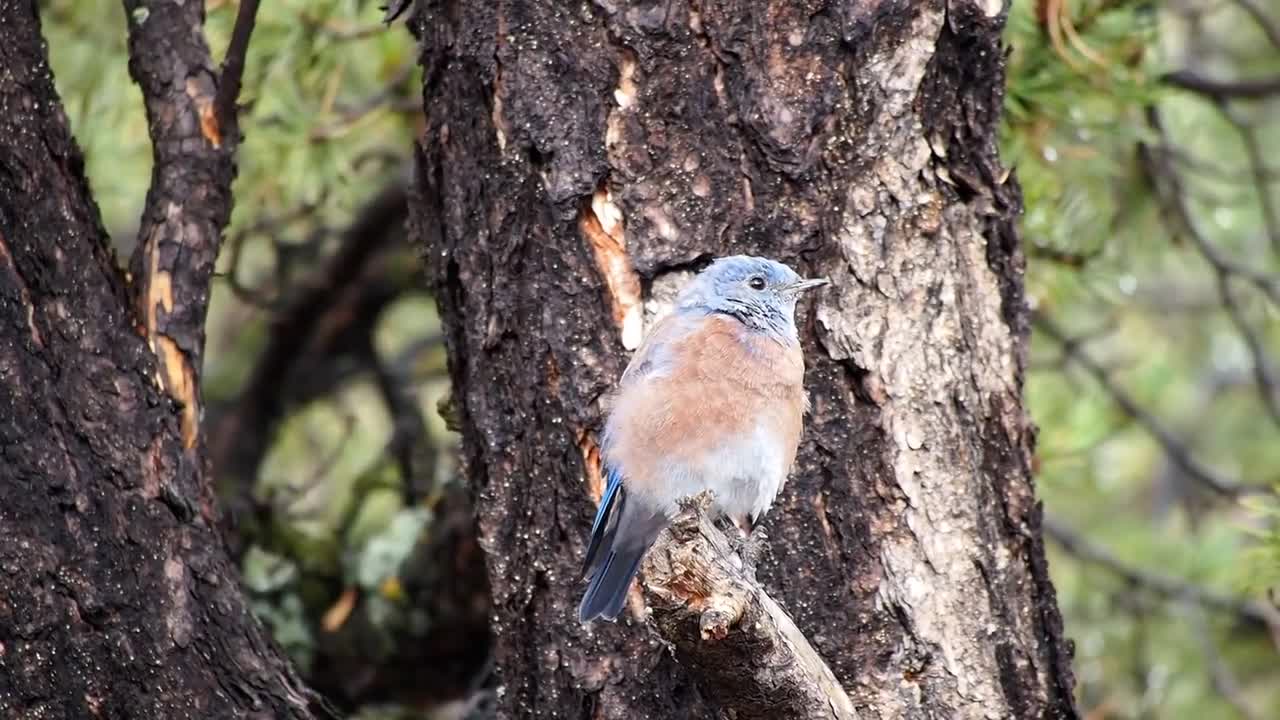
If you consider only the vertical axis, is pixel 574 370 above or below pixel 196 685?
above

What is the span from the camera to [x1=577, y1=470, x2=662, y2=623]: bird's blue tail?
3373 millimetres

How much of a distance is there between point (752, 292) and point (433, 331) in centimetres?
438

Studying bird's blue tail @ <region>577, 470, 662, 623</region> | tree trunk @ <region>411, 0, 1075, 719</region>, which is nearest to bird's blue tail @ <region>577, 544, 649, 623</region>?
bird's blue tail @ <region>577, 470, 662, 623</region>

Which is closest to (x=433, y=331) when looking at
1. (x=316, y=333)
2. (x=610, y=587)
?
(x=316, y=333)

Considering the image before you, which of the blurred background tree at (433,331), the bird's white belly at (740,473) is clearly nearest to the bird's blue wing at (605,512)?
the bird's white belly at (740,473)

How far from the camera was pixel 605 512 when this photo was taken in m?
3.56

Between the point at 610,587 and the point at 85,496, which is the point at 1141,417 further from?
the point at 85,496

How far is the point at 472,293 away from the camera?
145 inches

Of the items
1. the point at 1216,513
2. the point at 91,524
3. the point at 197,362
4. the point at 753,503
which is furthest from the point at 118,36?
the point at 1216,513

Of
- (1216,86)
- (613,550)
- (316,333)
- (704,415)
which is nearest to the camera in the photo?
(613,550)

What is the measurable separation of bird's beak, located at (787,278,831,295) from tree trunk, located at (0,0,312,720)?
1.45 m

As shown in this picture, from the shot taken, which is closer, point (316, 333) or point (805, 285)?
point (805, 285)

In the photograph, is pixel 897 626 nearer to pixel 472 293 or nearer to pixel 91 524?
pixel 472 293

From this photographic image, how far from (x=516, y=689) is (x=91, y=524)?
3.44 ft
